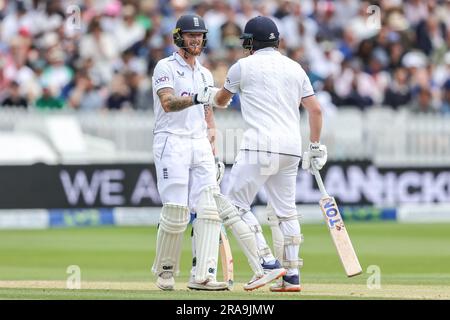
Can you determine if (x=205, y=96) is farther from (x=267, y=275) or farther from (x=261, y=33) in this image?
(x=267, y=275)

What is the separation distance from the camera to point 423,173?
61.9 ft

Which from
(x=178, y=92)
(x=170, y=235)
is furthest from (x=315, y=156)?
(x=170, y=235)

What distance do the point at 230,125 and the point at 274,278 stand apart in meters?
9.21

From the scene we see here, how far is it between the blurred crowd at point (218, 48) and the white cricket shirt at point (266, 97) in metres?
8.51

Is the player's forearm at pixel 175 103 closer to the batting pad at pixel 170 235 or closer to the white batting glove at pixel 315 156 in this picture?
the batting pad at pixel 170 235

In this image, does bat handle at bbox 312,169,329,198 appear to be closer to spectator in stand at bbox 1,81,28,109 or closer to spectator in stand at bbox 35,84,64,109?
spectator in stand at bbox 35,84,64,109

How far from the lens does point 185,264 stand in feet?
43.5

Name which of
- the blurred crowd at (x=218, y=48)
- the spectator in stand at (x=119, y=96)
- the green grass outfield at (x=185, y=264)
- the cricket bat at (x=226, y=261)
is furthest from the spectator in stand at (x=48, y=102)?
the cricket bat at (x=226, y=261)

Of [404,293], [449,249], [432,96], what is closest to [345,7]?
[432,96]

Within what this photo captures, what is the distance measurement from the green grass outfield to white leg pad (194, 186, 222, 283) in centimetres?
Result: 22

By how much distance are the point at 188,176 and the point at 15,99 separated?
9.30 meters

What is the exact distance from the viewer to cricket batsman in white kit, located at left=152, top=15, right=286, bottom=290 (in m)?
9.45

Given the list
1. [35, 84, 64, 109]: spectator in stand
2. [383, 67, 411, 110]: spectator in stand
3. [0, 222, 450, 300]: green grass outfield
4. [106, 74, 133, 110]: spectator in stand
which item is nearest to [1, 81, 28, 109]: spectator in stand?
[35, 84, 64, 109]: spectator in stand
